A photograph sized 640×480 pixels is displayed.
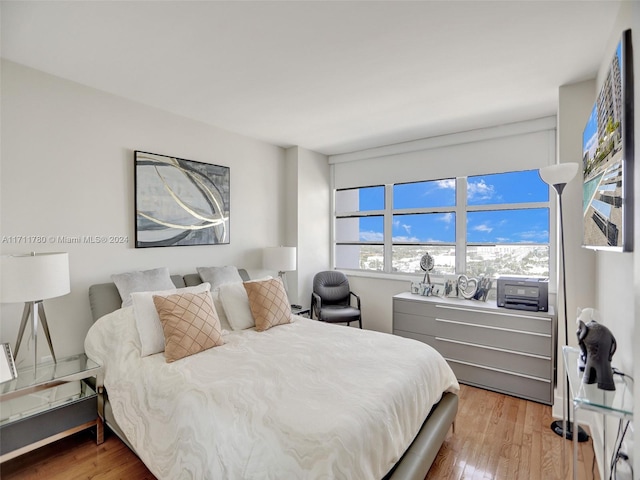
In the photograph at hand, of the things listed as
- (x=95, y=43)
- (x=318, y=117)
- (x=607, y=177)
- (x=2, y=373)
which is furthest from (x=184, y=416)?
(x=318, y=117)

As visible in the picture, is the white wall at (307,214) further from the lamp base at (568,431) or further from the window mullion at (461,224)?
the lamp base at (568,431)

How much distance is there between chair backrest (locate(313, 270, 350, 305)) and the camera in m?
4.25

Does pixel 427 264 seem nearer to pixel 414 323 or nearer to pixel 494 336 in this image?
pixel 414 323

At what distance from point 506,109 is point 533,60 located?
0.89 meters

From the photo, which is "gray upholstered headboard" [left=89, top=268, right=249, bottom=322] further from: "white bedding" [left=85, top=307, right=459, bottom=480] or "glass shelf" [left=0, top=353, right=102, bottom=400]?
"glass shelf" [left=0, top=353, right=102, bottom=400]

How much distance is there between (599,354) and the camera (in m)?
1.36

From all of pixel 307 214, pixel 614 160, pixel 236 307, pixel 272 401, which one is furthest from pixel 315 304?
pixel 614 160

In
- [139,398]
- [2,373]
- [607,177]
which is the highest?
[607,177]

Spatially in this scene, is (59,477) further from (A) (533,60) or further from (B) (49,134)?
(A) (533,60)

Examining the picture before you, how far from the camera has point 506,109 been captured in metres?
2.99

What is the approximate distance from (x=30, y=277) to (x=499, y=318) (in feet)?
11.9

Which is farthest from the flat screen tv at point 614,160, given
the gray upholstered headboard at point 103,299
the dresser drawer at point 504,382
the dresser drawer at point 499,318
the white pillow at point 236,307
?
the gray upholstered headboard at point 103,299

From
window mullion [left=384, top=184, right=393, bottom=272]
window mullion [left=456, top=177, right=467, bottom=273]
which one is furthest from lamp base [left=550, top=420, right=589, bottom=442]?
window mullion [left=384, top=184, right=393, bottom=272]

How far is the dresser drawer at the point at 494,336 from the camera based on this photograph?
2811mm
